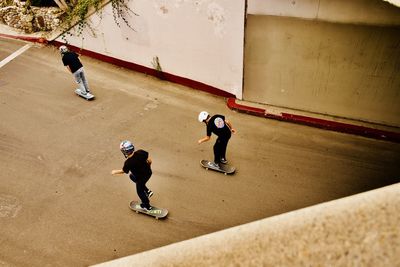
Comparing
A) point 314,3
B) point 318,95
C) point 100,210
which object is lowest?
point 100,210

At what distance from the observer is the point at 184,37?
29.6ft

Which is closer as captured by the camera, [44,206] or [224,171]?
[44,206]

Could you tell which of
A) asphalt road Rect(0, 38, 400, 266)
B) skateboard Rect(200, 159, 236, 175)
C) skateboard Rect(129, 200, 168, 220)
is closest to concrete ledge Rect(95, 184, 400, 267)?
asphalt road Rect(0, 38, 400, 266)

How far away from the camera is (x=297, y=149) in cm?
777

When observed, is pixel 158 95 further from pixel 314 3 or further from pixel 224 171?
pixel 314 3

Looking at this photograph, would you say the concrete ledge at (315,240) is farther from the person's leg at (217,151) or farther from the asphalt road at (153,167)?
the person's leg at (217,151)

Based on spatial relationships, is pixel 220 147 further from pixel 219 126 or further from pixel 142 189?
pixel 142 189

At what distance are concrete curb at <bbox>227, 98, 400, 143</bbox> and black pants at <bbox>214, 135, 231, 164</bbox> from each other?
212 cm

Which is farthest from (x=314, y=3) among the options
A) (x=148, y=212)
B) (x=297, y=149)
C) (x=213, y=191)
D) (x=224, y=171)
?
(x=148, y=212)

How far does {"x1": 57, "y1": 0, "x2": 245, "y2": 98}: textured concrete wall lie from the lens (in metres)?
8.23

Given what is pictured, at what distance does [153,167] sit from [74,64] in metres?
3.65

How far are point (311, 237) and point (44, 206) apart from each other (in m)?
6.51

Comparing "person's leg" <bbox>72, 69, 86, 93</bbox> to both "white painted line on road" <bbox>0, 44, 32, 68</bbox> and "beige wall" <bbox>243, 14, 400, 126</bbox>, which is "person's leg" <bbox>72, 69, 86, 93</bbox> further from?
"beige wall" <bbox>243, 14, 400, 126</bbox>

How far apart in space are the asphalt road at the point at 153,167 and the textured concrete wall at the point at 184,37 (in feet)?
2.35
